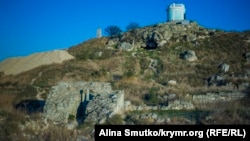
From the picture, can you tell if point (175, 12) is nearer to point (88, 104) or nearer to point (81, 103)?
point (81, 103)

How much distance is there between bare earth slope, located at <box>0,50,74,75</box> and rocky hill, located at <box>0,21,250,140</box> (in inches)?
14.1

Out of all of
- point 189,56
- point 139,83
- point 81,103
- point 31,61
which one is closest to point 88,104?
point 81,103

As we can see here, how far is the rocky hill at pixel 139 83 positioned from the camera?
21062 millimetres

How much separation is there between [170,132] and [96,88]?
12.6 metres

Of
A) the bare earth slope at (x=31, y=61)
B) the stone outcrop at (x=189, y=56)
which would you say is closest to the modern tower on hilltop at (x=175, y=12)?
the stone outcrop at (x=189, y=56)

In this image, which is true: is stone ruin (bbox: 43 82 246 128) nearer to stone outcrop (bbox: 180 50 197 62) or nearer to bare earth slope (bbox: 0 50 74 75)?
stone outcrop (bbox: 180 50 197 62)

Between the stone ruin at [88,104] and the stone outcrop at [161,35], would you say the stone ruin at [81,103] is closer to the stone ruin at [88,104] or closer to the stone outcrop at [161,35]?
the stone ruin at [88,104]

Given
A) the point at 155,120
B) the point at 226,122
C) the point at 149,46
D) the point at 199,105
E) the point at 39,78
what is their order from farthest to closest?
the point at 149,46
the point at 39,78
the point at 199,105
the point at 155,120
the point at 226,122

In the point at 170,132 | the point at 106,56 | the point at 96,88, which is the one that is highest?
the point at 106,56

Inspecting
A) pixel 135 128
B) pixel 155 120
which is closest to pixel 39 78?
pixel 155 120

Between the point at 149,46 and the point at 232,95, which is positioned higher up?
the point at 149,46

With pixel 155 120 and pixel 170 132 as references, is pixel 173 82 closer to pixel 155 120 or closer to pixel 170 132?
pixel 155 120

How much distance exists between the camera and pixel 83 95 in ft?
80.6

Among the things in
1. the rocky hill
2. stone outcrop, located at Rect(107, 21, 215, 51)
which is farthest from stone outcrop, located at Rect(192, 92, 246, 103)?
stone outcrop, located at Rect(107, 21, 215, 51)
